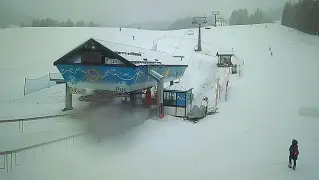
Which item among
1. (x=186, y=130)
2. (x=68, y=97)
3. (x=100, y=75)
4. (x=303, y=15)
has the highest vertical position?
(x=303, y=15)

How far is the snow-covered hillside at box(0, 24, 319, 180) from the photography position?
8.89 ft

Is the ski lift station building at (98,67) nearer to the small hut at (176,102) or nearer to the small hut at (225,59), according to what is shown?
the small hut at (176,102)

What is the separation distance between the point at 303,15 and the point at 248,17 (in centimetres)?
88

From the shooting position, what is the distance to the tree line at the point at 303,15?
3633 mm

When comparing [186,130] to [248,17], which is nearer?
[186,130]

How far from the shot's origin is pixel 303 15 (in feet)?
12.3

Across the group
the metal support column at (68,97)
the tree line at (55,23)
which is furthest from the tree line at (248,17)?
the metal support column at (68,97)

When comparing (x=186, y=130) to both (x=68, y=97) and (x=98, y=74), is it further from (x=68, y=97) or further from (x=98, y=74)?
(x=68, y=97)

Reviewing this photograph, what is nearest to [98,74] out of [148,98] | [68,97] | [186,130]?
[68,97]

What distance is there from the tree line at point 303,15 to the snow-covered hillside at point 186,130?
194 millimetres

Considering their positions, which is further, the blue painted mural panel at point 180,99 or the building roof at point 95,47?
the blue painted mural panel at point 180,99

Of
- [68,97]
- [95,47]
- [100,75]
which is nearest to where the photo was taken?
[95,47]

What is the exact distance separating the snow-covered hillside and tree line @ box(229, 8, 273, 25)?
0.52 m

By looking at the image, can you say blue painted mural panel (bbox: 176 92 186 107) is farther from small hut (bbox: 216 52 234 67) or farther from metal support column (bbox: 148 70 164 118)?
small hut (bbox: 216 52 234 67)
